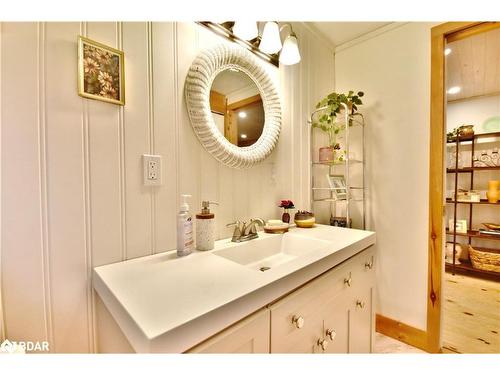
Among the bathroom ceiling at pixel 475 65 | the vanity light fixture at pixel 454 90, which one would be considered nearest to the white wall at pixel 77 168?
the bathroom ceiling at pixel 475 65

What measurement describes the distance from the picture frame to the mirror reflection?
643 millimetres

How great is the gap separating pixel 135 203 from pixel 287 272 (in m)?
0.58

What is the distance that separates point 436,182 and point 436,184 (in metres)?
0.01

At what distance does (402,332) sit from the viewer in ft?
4.87

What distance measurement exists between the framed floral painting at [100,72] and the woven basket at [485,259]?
3.61 metres

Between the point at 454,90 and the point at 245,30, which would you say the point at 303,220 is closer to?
the point at 245,30

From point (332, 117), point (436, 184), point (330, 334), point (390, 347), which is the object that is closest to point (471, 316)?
point (390, 347)

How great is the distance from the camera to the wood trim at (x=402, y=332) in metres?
1.42

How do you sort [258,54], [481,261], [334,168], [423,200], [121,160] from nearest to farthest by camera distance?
[121,160] → [258,54] → [423,200] → [334,168] → [481,261]
